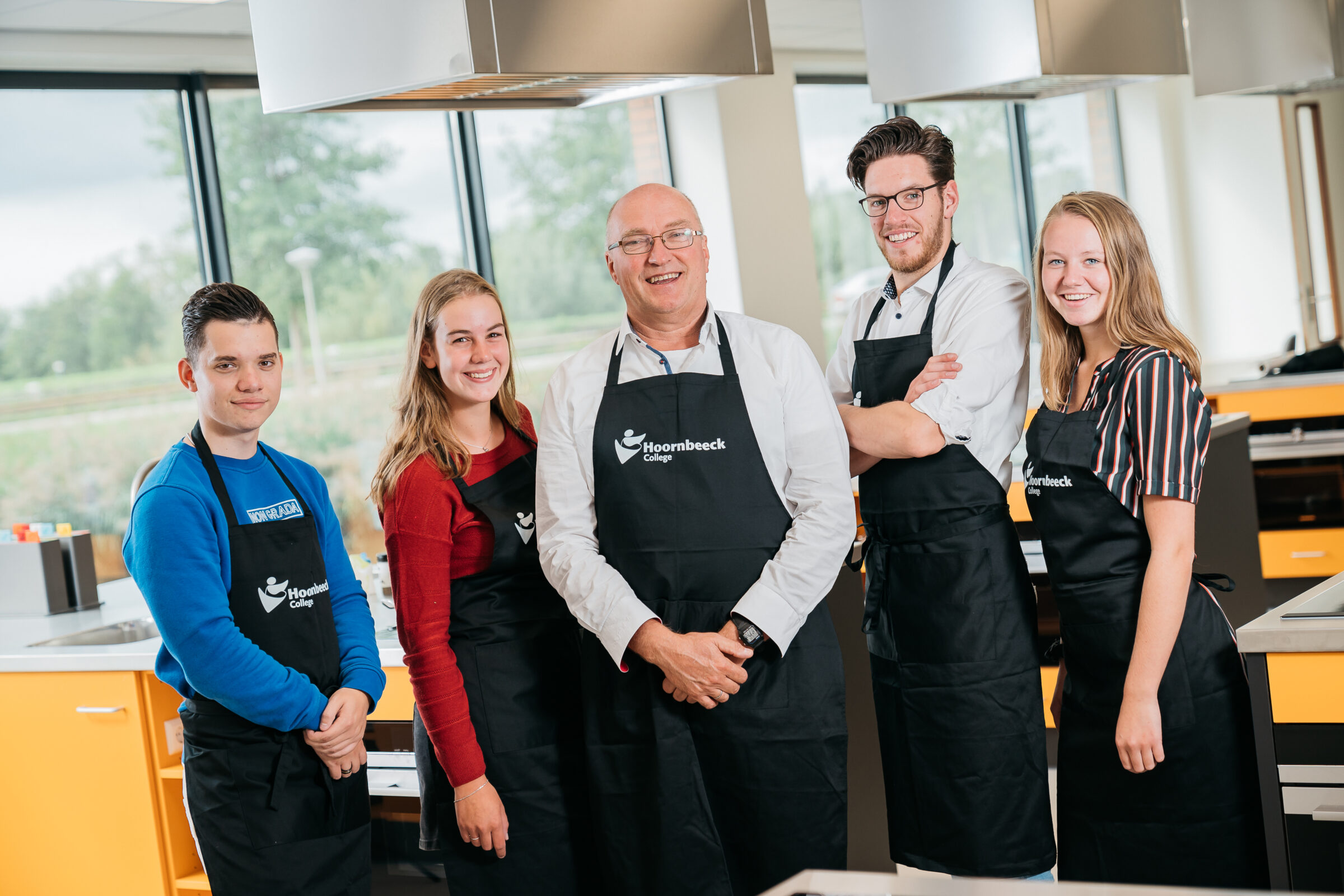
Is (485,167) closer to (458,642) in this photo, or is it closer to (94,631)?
(94,631)

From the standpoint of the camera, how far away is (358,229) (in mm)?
4930

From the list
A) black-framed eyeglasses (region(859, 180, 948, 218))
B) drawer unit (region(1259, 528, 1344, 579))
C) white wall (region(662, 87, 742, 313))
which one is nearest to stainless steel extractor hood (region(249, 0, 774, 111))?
black-framed eyeglasses (region(859, 180, 948, 218))

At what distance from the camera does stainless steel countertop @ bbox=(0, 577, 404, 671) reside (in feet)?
8.81

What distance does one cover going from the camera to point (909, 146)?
2.20 metres

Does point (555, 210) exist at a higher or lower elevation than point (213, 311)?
higher

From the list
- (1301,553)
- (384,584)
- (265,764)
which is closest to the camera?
(265,764)

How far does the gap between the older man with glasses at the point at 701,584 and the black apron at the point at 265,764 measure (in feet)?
1.49

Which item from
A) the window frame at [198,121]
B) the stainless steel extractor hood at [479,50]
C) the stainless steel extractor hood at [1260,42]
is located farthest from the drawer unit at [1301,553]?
the window frame at [198,121]

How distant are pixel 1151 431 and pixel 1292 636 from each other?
38 centimetres

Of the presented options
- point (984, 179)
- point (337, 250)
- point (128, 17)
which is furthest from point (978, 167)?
point (128, 17)

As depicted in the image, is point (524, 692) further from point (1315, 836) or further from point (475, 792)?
point (1315, 836)

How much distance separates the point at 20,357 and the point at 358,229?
1397mm

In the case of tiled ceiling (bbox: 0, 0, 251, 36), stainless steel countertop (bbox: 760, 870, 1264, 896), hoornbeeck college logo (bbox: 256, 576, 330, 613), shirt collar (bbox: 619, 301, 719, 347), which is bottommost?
stainless steel countertop (bbox: 760, 870, 1264, 896)

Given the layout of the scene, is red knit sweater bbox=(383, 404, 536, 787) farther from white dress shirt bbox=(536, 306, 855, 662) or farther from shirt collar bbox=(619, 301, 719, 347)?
shirt collar bbox=(619, 301, 719, 347)
